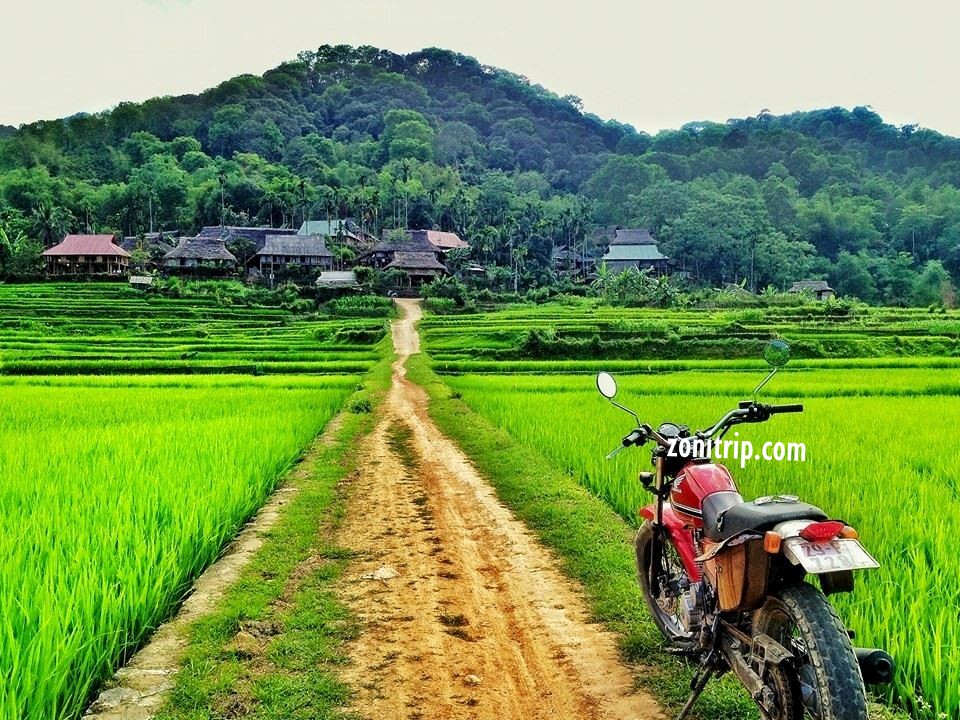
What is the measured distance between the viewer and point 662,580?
162 inches

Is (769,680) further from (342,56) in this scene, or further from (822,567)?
(342,56)

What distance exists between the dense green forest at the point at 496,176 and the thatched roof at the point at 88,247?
7.94 ft

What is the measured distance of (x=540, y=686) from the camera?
11.6ft

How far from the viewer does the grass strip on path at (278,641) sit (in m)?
3.29

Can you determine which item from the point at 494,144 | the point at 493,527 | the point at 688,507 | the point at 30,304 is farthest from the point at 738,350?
the point at 494,144

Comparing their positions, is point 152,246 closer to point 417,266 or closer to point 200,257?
point 200,257

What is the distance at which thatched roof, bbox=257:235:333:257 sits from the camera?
2256 inches

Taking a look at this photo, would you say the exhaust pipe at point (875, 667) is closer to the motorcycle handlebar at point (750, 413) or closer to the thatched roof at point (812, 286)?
the motorcycle handlebar at point (750, 413)

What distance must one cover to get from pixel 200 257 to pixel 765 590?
5721 cm

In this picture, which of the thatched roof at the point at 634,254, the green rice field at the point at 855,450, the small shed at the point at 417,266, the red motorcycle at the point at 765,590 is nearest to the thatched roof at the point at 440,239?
the small shed at the point at 417,266

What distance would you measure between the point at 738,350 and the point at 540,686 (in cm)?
2785

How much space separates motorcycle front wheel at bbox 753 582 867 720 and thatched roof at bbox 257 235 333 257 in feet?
190

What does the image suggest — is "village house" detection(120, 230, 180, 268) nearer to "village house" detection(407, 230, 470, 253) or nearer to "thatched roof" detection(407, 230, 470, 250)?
"village house" detection(407, 230, 470, 253)

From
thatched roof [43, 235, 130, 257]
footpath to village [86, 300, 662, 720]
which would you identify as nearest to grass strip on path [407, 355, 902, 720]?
footpath to village [86, 300, 662, 720]
